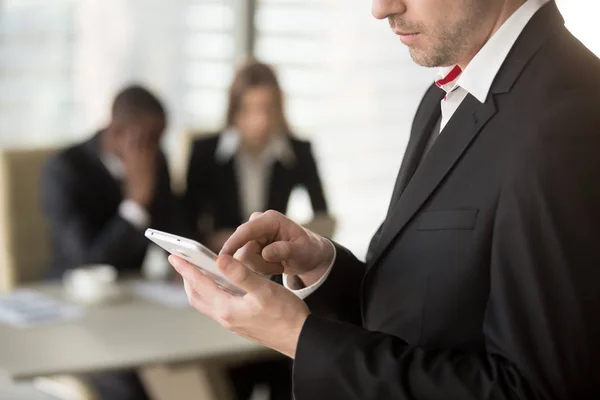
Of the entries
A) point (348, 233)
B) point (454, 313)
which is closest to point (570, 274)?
point (454, 313)

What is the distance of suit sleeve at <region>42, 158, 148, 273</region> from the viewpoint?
8.62ft

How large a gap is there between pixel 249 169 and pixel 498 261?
235cm

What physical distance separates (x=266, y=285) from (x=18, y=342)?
1.28 meters

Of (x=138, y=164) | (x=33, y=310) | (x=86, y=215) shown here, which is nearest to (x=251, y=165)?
(x=138, y=164)

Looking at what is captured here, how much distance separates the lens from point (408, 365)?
0.93 m

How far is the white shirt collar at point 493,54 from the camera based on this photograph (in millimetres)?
990

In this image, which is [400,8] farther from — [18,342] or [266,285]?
[18,342]

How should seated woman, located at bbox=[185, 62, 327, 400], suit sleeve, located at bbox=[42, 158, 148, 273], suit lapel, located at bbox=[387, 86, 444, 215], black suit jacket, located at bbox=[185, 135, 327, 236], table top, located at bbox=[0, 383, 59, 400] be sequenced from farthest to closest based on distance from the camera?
1. black suit jacket, located at bbox=[185, 135, 327, 236]
2. seated woman, located at bbox=[185, 62, 327, 400]
3. suit sleeve, located at bbox=[42, 158, 148, 273]
4. table top, located at bbox=[0, 383, 59, 400]
5. suit lapel, located at bbox=[387, 86, 444, 215]

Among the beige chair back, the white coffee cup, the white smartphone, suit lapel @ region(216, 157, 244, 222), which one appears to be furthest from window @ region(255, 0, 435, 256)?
the white smartphone

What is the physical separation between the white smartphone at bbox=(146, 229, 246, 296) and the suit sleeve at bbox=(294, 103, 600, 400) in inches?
10.4

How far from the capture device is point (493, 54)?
39.3 inches

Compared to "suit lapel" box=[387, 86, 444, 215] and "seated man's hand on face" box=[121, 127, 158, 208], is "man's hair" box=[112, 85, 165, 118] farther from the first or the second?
"suit lapel" box=[387, 86, 444, 215]

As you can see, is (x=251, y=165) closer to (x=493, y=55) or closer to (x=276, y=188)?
(x=276, y=188)

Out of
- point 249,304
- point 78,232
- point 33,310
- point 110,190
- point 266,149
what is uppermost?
point 249,304
